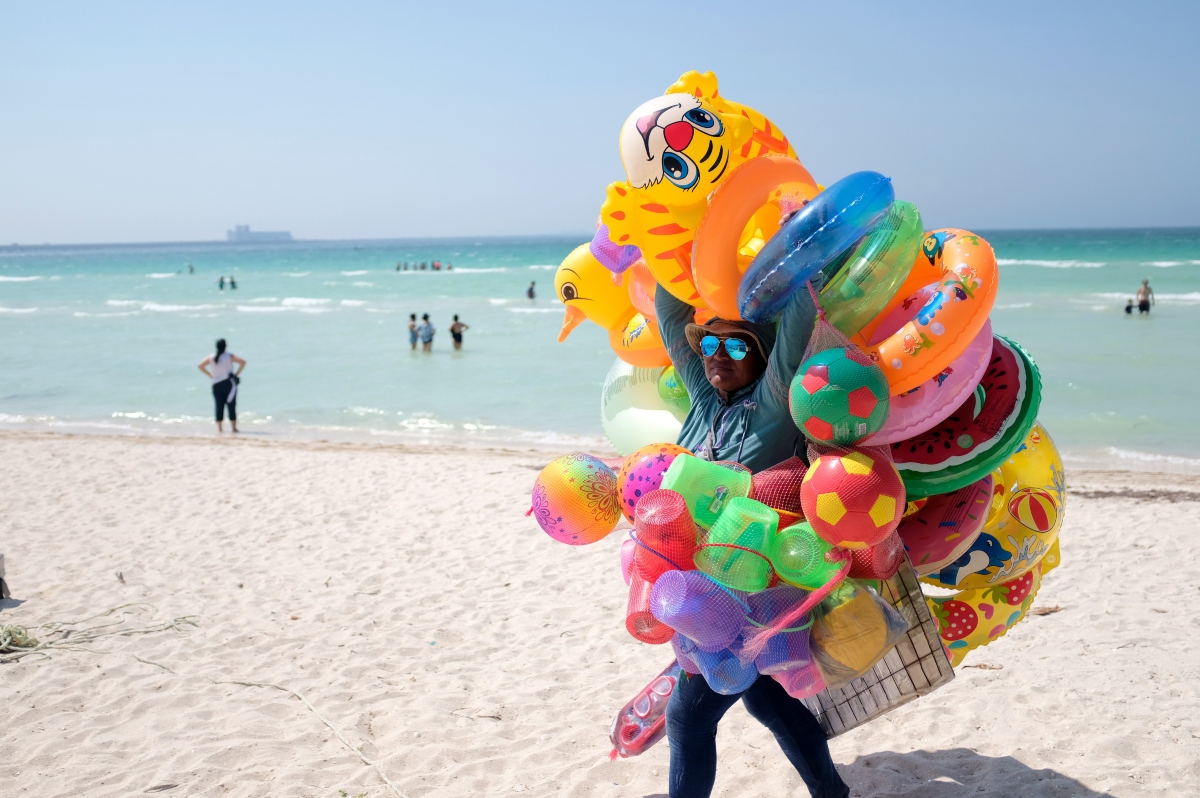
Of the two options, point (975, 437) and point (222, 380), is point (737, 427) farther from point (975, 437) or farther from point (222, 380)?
point (222, 380)

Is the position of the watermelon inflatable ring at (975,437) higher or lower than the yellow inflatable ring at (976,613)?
higher

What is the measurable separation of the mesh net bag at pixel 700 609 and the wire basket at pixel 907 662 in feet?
1.63

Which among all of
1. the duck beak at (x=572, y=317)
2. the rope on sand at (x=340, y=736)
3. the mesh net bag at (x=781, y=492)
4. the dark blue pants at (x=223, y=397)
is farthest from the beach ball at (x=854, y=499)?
the dark blue pants at (x=223, y=397)

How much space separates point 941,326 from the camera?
7.59ft

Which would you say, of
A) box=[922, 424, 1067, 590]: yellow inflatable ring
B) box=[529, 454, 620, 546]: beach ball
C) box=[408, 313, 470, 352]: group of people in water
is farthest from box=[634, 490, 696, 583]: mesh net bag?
box=[408, 313, 470, 352]: group of people in water

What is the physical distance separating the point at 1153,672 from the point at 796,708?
7.76ft

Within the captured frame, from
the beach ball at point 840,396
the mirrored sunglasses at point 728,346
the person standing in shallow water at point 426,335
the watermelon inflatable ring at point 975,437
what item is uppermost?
the mirrored sunglasses at point 728,346

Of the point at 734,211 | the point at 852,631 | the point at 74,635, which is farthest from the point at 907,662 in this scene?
the point at 74,635

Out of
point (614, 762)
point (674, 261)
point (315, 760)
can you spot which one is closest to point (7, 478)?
point (315, 760)

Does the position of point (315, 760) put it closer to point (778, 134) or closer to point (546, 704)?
point (546, 704)

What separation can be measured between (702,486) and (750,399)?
0.38 meters

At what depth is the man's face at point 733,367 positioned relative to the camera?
2.71 meters

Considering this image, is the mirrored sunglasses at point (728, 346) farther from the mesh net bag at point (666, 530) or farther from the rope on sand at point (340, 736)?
the rope on sand at point (340, 736)

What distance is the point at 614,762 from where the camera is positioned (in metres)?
3.73
